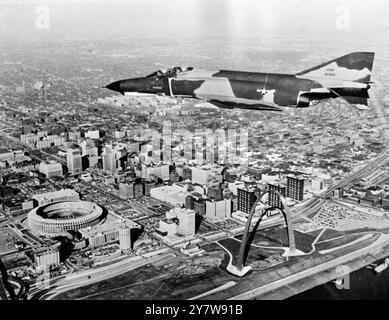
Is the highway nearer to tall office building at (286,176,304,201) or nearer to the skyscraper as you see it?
tall office building at (286,176,304,201)

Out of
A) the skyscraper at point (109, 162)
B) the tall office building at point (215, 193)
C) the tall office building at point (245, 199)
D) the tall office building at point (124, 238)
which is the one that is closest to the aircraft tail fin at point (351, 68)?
the tall office building at point (124, 238)

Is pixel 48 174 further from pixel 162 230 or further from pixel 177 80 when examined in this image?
pixel 177 80

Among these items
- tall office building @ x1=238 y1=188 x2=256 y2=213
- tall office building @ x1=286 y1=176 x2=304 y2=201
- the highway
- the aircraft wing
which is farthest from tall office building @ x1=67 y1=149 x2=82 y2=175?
the aircraft wing

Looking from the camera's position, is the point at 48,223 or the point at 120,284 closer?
the point at 120,284

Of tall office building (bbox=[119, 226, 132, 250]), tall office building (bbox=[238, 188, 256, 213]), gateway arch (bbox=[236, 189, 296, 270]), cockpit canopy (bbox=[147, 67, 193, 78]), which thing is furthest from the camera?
tall office building (bbox=[238, 188, 256, 213])
